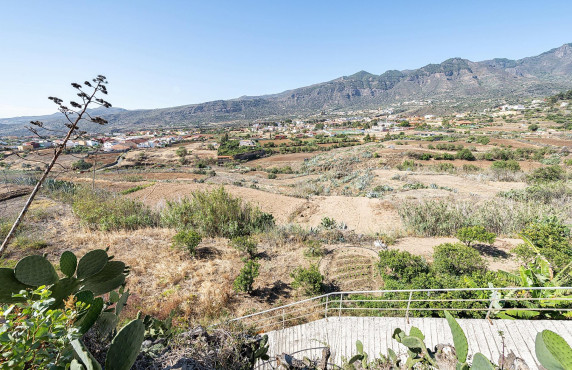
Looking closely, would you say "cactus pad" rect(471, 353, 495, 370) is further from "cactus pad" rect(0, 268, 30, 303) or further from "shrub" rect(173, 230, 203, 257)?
"shrub" rect(173, 230, 203, 257)

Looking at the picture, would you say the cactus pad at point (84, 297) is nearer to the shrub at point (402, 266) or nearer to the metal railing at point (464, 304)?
the metal railing at point (464, 304)

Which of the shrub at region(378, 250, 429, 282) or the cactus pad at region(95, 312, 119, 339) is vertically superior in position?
the cactus pad at region(95, 312, 119, 339)

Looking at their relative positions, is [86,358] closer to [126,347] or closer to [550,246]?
[126,347]

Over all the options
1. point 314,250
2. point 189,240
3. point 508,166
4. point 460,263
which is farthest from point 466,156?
point 189,240

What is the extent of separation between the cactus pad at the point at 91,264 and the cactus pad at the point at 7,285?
30cm

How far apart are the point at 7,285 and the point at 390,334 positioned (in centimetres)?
502

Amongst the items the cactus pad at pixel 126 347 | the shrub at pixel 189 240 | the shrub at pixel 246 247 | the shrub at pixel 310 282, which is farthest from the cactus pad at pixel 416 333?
the shrub at pixel 189 240

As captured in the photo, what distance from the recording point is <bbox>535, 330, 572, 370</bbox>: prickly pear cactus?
1.40 meters

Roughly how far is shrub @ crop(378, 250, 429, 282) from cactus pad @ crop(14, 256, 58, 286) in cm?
698

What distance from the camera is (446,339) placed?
13.2ft

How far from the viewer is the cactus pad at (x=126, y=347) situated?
1181 mm

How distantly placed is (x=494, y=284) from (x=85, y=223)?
564 inches

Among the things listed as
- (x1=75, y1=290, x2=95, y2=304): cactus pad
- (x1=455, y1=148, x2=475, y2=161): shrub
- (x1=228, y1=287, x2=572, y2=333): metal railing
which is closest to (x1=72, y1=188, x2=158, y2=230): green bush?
(x1=228, y1=287, x2=572, y2=333): metal railing

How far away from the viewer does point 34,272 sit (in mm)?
1506
